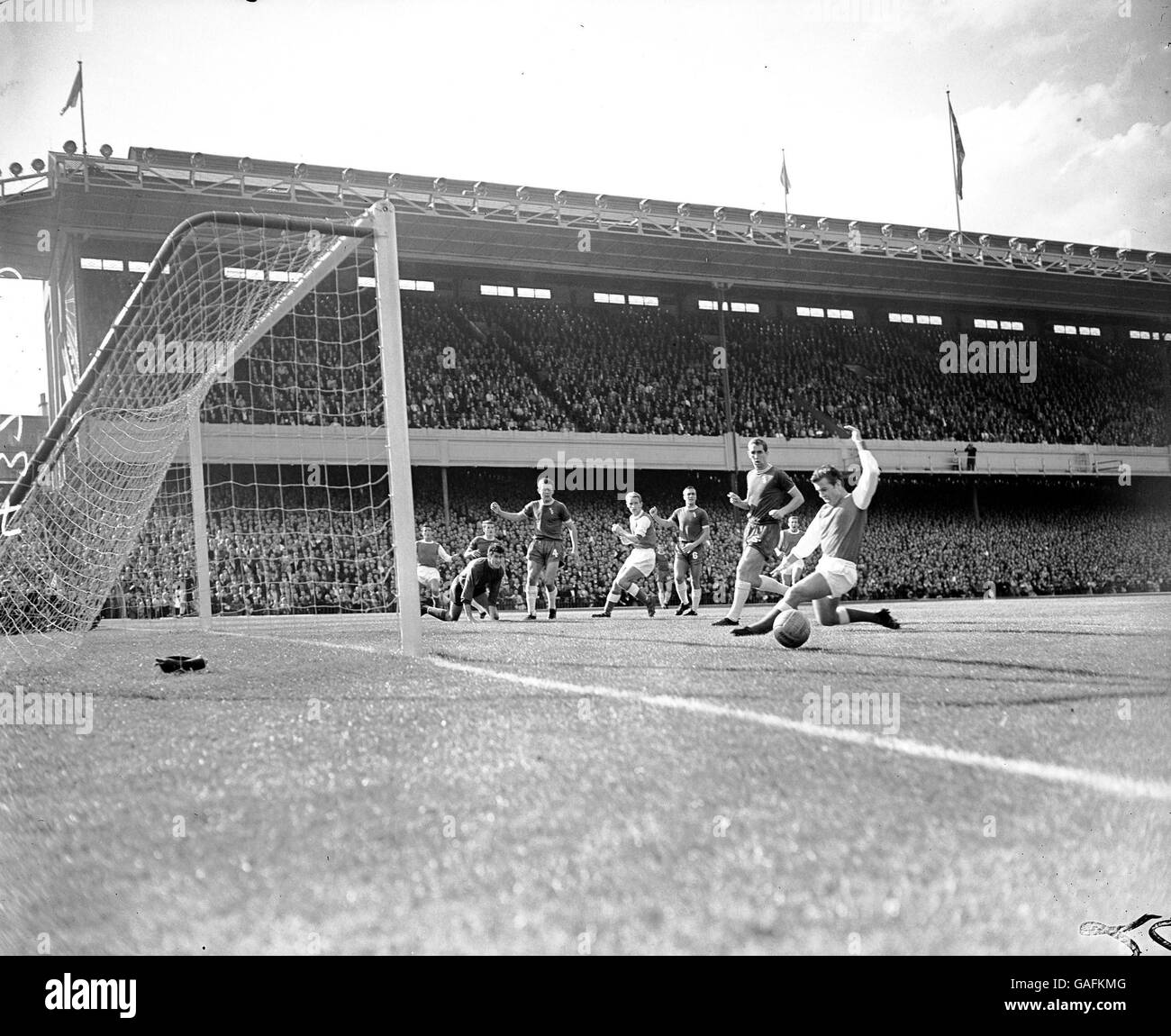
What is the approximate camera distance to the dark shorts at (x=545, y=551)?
1277 cm

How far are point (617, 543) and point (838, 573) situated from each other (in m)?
17.4

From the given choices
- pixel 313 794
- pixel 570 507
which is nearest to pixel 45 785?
pixel 313 794

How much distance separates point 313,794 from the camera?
2607 mm

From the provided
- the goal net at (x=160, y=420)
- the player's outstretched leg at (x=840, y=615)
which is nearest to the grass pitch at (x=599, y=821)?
the player's outstretched leg at (x=840, y=615)

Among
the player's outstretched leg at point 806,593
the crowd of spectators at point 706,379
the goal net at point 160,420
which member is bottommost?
the player's outstretched leg at point 806,593

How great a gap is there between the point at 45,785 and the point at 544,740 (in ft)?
4.93

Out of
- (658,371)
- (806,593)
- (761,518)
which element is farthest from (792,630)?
(658,371)

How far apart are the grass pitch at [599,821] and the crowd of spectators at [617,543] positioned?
40.7 feet

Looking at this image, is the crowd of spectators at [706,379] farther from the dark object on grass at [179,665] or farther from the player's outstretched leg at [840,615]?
the dark object on grass at [179,665]

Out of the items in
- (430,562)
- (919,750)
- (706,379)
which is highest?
(706,379)

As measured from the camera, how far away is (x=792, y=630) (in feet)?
21.7

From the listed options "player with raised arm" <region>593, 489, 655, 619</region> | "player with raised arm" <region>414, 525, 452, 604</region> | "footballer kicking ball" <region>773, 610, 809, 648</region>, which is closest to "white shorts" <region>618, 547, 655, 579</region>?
→ "player with raised arm" <region>593, 489, 655, 619</region>

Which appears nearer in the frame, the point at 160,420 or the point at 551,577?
the point at 160,420

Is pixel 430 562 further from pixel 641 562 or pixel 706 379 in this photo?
pixel 706 379
